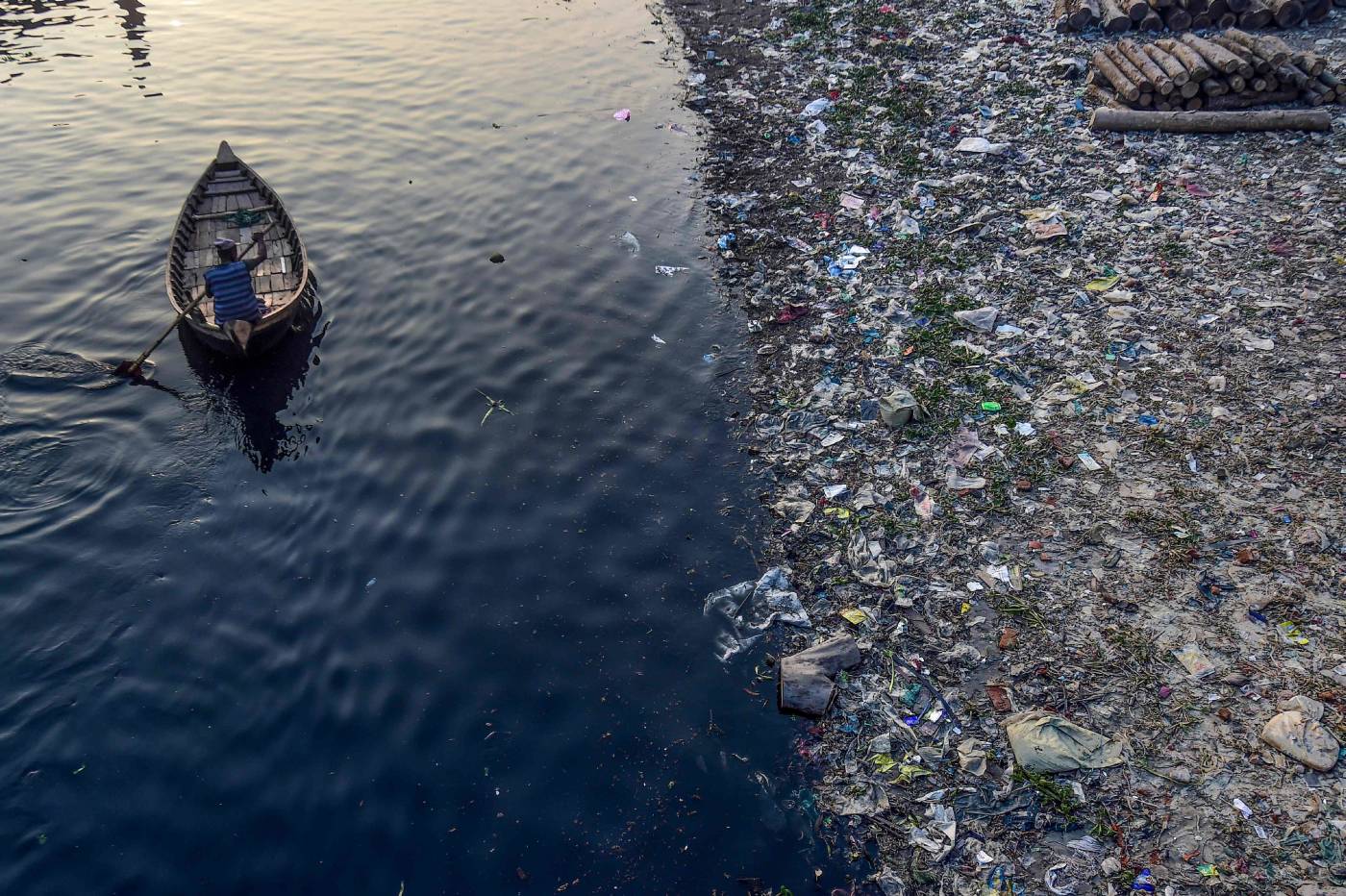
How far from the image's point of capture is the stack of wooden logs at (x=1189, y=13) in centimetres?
1197

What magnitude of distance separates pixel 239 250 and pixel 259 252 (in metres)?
0.31

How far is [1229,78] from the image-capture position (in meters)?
10.3

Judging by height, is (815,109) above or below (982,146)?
below

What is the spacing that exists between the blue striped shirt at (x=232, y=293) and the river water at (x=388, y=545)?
83cm

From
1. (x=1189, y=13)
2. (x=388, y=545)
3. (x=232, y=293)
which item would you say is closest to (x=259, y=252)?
(x=232, y=293)

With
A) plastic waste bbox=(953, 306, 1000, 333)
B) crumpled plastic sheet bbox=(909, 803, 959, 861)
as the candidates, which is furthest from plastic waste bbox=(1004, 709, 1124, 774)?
plastic waste bbox=(953, 306, 1000, 333)

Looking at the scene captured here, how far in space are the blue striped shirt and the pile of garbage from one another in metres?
5.92

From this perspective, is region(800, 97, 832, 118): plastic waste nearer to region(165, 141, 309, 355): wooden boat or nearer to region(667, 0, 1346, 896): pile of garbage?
region(667, 0, 1346, 896): pile of garbage

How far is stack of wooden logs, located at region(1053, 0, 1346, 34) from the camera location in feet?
39.3

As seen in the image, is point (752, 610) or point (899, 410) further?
point (899, 410)

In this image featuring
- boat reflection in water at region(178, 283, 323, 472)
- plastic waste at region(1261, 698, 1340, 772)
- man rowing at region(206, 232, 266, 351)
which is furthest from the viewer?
man rowing at region(206, 232, 266, 351)

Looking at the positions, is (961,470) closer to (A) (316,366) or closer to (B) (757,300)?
(B) (757,300)

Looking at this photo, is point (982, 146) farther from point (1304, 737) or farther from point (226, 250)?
point (226, 250)

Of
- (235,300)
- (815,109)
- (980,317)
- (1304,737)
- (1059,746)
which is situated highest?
(815,109)
